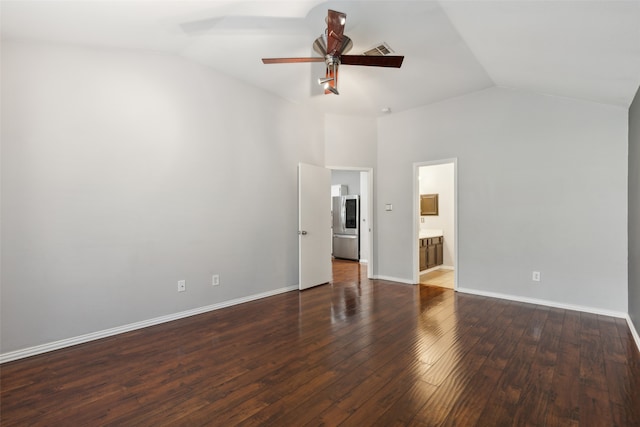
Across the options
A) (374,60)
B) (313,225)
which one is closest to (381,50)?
(374,60)

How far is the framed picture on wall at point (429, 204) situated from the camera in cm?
692

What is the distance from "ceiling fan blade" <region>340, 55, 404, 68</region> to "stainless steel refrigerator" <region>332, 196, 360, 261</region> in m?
4.90

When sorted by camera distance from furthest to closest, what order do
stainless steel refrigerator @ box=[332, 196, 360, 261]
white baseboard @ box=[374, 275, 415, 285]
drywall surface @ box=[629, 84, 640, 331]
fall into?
stainless steel refrigerator @ box=[332, 196, 360, 261], white baseboard @ box=[374, 275, 415, 285], drywall surface @ box=[629, 84, 640, 331]

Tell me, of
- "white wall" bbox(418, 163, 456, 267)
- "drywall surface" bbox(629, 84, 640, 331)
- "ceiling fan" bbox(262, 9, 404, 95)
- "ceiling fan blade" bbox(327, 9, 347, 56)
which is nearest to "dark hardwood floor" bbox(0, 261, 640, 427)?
"drywall surface" bbox(629, 84, 640, 331)

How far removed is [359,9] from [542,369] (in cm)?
325

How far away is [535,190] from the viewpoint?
4086 millimetres

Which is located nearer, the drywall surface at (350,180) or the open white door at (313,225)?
the open white door at (313,225)

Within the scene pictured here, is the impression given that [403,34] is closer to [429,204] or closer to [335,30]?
[335,30]

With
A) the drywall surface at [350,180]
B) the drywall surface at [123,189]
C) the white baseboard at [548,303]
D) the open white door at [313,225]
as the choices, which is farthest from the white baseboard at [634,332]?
the drywall surface at [350,180]

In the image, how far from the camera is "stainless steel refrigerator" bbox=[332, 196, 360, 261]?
776 cm

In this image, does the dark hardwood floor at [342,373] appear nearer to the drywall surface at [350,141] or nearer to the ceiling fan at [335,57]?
the ceiling fan at [335,57]

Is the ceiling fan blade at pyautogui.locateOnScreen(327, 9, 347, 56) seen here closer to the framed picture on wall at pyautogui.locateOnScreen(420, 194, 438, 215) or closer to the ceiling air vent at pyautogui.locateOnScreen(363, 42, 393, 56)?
the ceiling air vent at pyautogui.locateOnScreen(363, 42, 393, 56)

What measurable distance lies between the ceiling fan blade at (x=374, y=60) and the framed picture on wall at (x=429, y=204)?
4.57 metres

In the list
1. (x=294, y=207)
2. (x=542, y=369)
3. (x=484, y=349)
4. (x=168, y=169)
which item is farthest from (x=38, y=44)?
(x=542, y=369)
